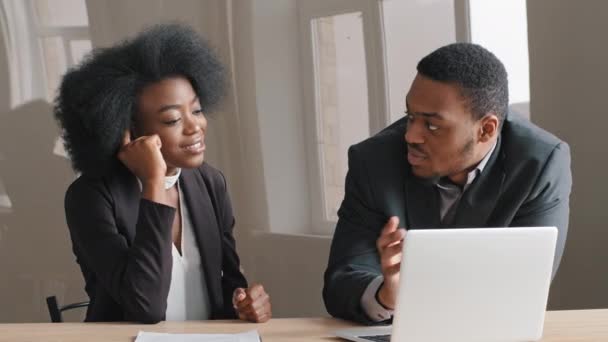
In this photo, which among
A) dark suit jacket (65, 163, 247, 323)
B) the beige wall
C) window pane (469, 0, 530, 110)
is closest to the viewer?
dark suit jacket (65, 163, 247, 323)

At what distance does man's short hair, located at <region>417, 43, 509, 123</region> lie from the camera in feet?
7.81

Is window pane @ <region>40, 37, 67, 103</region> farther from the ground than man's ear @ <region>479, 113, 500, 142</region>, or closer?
farther from the ground

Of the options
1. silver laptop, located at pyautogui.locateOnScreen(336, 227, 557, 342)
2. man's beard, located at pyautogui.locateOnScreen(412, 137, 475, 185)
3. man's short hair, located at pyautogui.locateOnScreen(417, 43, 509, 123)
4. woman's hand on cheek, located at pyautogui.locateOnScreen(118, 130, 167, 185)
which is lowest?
silver laptop, located at pyautogui.locateOnScreen(336, 227, 557, 342)

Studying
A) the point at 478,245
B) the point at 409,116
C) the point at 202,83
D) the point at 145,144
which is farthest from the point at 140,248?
the point at 478,245

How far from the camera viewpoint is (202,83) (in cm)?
268

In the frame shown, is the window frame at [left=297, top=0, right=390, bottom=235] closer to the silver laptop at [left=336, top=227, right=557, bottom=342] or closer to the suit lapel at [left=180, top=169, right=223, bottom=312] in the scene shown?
the suit lapel at [left=180, top=169, right=223, bottom=312]

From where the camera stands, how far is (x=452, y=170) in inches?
96.1

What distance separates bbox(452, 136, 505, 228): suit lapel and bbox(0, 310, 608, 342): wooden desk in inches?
12.8

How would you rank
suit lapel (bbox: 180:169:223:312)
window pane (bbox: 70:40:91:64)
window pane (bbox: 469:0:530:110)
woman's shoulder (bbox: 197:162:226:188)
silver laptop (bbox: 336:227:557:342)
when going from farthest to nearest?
window pane (bbox: 70:40:91:64)
window pane (bbox: 469:0:530:110)
woman's shoulder (bbox: 197:162:226:188)
suit lapel (bbox: 180:169:223:312)
silver laptop (bbox: 336:227:557:342)

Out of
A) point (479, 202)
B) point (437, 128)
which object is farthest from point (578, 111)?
point (437, 128)

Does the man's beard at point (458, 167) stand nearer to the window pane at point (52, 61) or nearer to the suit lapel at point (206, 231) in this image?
the suit lapel at point (206, 231)

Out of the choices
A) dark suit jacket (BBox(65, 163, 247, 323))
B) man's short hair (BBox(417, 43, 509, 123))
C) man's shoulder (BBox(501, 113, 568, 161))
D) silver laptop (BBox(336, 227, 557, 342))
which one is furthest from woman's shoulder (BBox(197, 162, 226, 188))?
silver laptop (BBox(336, 227, 557, 342))

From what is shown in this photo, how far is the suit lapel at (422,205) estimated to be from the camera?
2.45 meters

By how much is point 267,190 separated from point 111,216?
1.62 m
